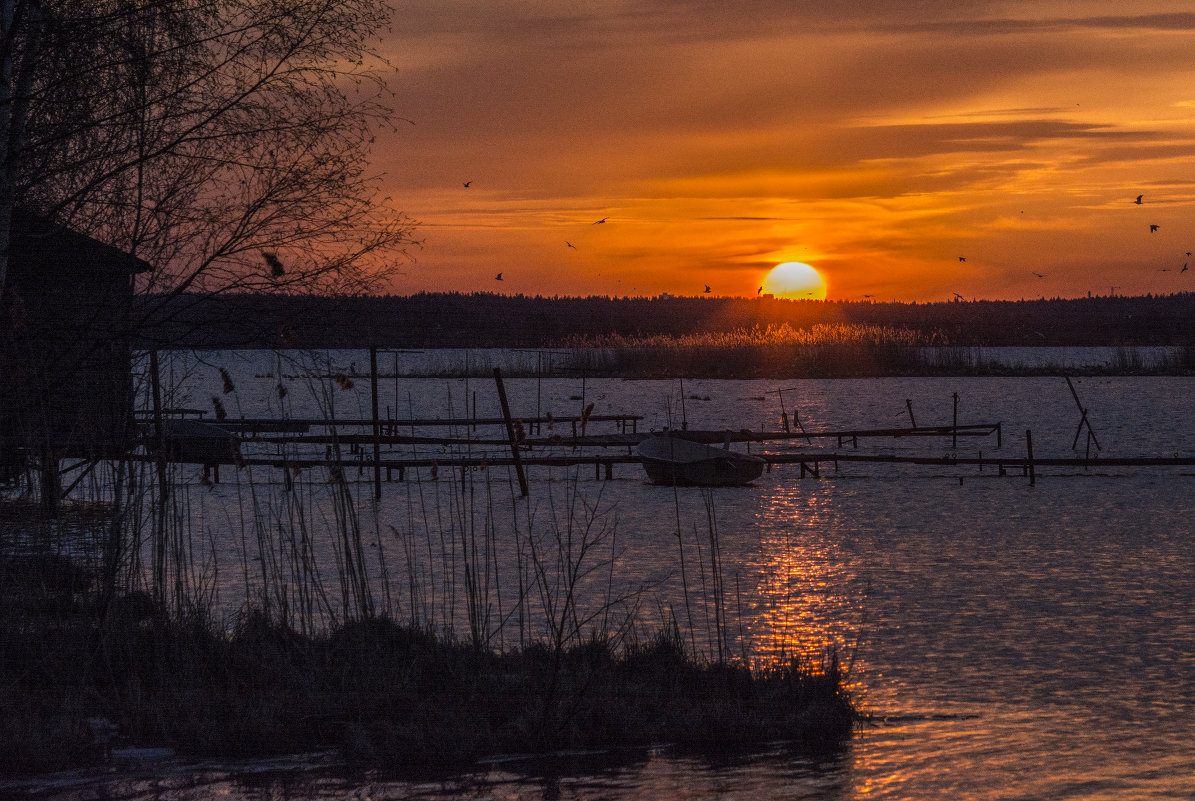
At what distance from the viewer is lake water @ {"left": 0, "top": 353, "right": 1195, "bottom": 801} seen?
626 centimetres

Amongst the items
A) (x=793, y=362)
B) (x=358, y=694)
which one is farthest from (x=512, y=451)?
(x=793, y=362)

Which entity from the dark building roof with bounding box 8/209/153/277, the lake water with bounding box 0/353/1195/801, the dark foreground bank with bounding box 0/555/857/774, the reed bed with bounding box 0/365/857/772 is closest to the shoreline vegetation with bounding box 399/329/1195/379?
the lake water with bounding box 0/353/1195/801

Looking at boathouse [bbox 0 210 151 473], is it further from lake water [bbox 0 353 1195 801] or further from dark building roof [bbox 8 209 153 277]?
lake water [bbox 0 353 1195 801]

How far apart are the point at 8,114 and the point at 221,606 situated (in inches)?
194

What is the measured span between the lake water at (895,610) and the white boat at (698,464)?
42cm

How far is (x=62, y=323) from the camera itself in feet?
26.7

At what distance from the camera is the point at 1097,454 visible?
28875mm

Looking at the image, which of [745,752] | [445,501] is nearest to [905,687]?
[745,752]

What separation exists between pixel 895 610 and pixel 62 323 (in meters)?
7.43

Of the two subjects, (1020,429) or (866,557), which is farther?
(1020,429)

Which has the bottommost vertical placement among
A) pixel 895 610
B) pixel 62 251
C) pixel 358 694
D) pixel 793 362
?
pixel 895 610

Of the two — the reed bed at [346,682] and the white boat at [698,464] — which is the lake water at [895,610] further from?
the white boat at [698,464]

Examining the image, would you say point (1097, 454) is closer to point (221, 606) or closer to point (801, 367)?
point (221, 606)

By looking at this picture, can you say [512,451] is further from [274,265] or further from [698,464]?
[274,265]
